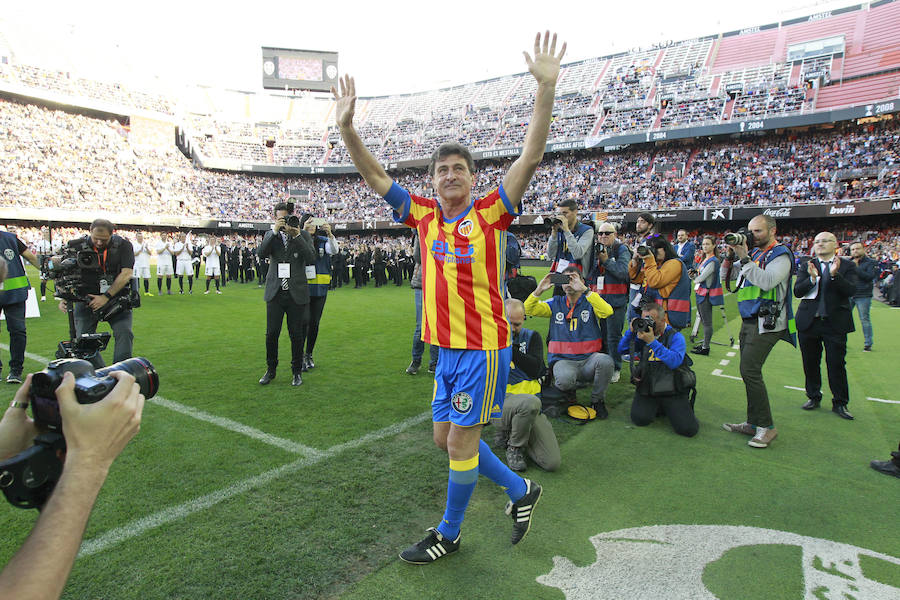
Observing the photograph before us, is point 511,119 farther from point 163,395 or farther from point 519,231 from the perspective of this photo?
point 163,395

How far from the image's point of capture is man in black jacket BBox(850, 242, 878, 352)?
8.41 m

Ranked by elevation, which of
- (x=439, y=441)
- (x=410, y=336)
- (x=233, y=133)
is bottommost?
(x=410, y=336)

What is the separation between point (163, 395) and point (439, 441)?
4091 millimetres

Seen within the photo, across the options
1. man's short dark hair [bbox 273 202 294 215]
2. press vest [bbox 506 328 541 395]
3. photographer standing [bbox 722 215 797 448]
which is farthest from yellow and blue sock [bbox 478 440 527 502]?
man's short dark hair [bbox 273 202 294 215]

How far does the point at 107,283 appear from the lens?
497 centimetres

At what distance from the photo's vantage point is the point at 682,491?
350 cm

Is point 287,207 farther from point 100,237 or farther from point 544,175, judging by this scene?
point 544,175

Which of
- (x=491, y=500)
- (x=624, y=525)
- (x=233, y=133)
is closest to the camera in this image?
(x=624, y=525)

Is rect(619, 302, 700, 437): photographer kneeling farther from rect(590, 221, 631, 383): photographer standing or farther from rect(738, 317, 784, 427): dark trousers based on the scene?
rect(590, 221, 631, 383): photographer standing

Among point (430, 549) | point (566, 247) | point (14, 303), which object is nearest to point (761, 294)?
point (566, 247)

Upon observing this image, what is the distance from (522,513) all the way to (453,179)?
6.37 ft

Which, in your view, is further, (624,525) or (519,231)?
(519,231)

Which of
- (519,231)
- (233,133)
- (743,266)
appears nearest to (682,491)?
(743,266)

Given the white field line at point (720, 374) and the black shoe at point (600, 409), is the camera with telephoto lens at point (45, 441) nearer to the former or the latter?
the black shoe at point (600, 409)
